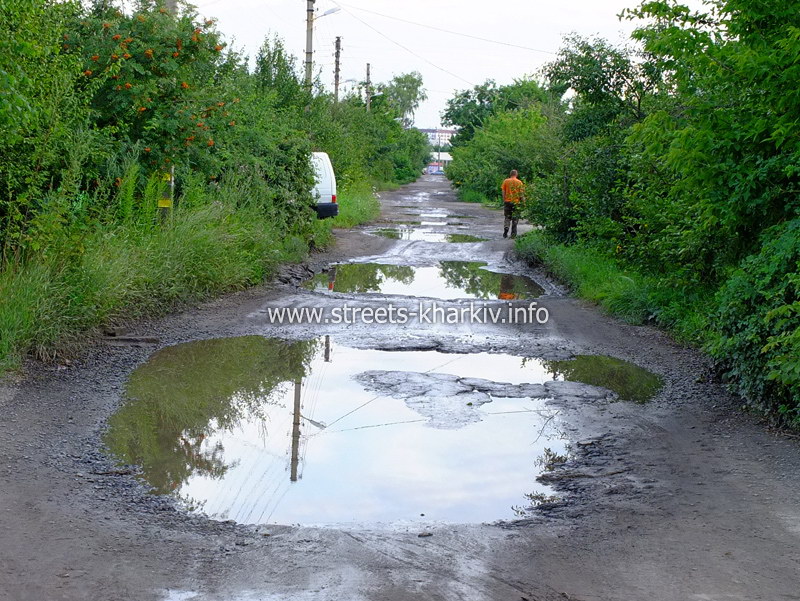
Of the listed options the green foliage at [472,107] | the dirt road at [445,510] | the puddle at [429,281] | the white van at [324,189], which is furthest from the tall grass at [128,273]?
the green foliage at [472,107]

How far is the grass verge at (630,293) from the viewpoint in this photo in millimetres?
10398

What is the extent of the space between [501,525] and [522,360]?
440 centimetres

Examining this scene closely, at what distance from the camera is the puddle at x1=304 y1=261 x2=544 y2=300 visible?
46.2 feet

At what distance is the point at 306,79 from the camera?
27.9 m

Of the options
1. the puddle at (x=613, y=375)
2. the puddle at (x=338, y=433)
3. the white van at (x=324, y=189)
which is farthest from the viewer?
the white van at (x=324, y=189)

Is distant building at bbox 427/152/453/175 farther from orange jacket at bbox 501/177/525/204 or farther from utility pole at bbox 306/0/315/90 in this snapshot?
orange jacket at bbox 501/177/525/204

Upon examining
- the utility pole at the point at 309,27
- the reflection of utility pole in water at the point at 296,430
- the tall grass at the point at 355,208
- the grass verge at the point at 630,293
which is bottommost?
the reflection of utility pole in water at the point at 296,430

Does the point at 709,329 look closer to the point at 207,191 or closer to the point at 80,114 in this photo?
the point at 80,114

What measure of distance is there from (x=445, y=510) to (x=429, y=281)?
1023 centimetres

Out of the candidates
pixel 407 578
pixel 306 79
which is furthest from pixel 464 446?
pixel 306 79

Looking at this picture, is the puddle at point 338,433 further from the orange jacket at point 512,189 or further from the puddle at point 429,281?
the orange jacket at point 512,189

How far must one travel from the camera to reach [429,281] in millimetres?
15492

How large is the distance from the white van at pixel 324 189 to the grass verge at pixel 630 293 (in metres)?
6.42

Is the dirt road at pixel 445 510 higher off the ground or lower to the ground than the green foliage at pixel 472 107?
lower
